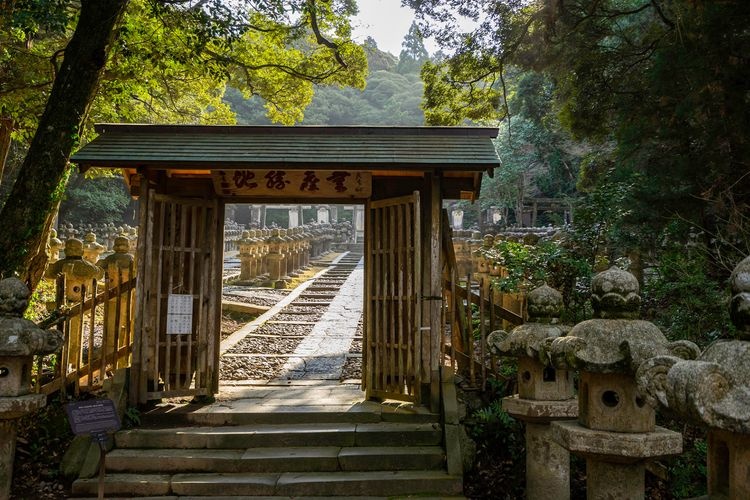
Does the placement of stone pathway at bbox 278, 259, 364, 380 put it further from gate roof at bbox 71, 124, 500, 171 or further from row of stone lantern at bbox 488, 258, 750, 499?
row of stone lantern at bbox 488, 258, 750, 499

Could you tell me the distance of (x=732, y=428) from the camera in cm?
242

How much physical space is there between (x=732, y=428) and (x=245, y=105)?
48.9 meters

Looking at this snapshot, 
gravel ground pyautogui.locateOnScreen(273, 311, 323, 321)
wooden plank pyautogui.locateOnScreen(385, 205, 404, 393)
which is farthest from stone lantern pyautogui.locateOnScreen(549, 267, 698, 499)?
gravel ground pyautogui.locateOnScreen(273, 311, 323, 321)

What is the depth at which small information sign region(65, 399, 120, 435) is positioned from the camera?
191 inches

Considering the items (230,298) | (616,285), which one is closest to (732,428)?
(616,285)

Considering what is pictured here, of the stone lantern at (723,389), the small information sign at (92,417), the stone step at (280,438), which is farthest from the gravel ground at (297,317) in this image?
the stone lantern at (723,389)

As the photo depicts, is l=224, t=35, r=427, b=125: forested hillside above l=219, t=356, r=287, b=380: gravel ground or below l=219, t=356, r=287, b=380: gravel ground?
above

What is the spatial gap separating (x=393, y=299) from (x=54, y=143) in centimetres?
440

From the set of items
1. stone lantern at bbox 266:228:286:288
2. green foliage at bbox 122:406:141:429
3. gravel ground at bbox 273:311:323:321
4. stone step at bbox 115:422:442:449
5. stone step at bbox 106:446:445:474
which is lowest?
stone step at bbox 106:446:445:474

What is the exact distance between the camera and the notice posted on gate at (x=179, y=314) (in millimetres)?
7270

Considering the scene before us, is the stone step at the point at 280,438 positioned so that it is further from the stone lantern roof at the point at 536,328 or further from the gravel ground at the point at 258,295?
the gravel ground at the point at 258,295

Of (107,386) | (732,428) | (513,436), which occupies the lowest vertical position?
(513,436)

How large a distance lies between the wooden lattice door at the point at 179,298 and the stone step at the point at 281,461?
1005 millimetres

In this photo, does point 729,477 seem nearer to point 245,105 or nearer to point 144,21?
point 144,21
